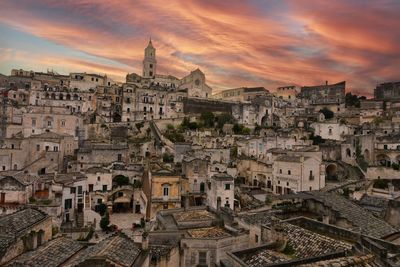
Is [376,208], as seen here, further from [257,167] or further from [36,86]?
[36,86]

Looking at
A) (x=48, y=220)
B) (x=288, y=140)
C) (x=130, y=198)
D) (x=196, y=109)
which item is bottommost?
(x=130, y=198)

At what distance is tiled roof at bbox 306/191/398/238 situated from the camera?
14961 millimetres

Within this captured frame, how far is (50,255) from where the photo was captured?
44.8ft

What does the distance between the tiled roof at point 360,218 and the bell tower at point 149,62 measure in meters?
84.3

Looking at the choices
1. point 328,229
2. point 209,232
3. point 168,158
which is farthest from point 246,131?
point 328,229

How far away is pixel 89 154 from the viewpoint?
43031 millimetres

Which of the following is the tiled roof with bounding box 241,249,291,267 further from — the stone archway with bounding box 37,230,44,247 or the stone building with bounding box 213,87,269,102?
the stone building with bounding box 213,87,269,102

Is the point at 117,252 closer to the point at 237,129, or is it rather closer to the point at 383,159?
the point at 383,159

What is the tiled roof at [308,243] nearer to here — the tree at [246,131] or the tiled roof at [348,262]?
the tiled roof at [348,262]

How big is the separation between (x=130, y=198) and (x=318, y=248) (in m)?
28.6

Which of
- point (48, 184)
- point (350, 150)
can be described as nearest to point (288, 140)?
point (350, 150)

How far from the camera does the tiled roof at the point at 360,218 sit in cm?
1496

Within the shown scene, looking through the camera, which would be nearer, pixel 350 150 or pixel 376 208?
pixel 376 208

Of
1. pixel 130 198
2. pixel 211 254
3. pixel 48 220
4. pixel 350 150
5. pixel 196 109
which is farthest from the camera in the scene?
pixel 196 109
